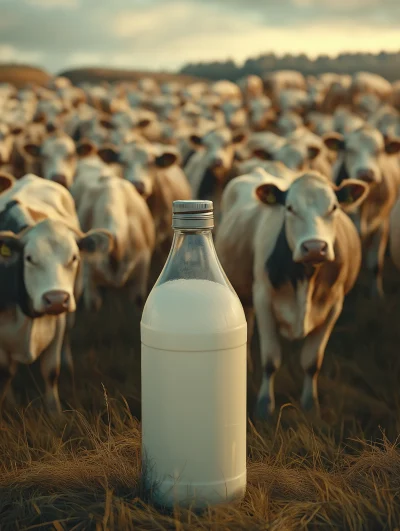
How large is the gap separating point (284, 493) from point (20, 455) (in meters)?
1.12

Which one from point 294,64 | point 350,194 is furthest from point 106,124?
point 294,64

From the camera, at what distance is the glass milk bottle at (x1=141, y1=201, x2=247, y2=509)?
216cm

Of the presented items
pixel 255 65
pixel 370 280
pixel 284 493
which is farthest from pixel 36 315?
pixel 255 65

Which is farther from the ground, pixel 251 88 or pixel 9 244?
pixel 251 88

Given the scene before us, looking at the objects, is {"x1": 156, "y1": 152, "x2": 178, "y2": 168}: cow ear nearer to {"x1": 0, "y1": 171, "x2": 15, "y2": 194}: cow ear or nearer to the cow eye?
{"x1": 0, "y1": 171, "x2": 15, "y2": 194}: cow ear

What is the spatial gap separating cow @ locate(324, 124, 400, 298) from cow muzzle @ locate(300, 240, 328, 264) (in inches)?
130

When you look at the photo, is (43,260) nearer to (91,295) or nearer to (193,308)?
(193,308)

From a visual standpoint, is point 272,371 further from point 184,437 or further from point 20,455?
point 184,437

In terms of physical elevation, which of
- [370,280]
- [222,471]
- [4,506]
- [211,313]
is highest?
[211,313]

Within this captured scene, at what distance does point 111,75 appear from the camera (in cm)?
5600

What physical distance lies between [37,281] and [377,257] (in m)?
4.30

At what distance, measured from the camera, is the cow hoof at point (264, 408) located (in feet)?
14.0

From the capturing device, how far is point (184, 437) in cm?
219

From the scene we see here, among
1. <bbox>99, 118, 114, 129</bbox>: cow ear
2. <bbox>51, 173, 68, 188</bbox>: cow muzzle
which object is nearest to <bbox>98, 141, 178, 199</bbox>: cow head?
<bbox>51, 173, 68, 188</bbox>: cow muzzle
